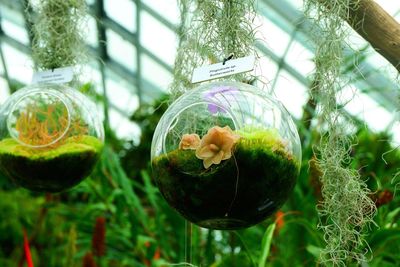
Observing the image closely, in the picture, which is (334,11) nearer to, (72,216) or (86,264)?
(86,264)

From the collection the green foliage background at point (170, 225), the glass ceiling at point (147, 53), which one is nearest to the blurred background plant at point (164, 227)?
the green foliage background at point (170, 225)

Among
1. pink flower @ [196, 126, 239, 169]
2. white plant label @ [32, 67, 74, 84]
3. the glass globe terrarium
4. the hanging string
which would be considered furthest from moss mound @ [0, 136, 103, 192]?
pink flower @ [196, 126, 239, 169]

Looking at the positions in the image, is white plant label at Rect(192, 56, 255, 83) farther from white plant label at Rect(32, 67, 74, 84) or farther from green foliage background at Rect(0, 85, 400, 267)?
white plant label at Rect(32, 67, 74, 84)

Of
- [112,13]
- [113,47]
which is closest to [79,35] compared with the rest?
[112,13]

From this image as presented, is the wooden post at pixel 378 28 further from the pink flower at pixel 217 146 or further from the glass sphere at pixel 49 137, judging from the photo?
the glass sphere at pixel 49 137

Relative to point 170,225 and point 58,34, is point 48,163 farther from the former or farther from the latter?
point 170,225

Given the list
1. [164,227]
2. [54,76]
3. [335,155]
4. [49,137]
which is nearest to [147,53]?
[164,227]

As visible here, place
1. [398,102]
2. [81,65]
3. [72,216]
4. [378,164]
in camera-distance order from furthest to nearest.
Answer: [72,216] < [378,164] < [81,65] < [398,102]
